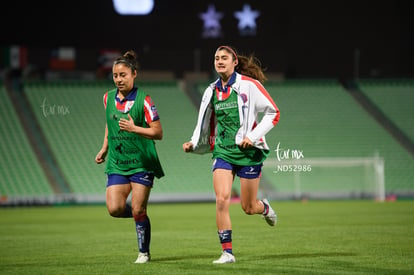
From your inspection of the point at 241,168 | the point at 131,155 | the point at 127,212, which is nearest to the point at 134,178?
the point at 131,155

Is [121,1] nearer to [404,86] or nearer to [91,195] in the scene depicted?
[91,195]

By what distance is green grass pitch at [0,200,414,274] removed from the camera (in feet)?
24.6

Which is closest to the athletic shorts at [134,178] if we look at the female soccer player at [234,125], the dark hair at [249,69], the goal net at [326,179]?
the female soccer player at [234,125]

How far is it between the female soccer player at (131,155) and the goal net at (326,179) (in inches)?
779

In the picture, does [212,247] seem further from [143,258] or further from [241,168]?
[241,168]

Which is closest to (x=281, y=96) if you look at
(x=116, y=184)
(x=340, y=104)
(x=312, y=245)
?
(x=340, y=104)

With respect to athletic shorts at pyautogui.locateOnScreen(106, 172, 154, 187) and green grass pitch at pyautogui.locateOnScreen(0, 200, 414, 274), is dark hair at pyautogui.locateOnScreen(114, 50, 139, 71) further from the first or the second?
green grass pitch at pyautogui.locateOnScreen(0, 200, 414, 274)

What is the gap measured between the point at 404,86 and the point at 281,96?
5.95m

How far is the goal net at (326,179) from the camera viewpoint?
28.4 m

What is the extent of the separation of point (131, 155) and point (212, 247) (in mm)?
2483

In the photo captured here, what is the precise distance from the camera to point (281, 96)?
32.2 metres

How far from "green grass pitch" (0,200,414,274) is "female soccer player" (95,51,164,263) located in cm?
57

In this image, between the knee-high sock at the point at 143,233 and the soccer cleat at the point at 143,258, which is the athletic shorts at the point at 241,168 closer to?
the knee-high sock at the point at 143,233

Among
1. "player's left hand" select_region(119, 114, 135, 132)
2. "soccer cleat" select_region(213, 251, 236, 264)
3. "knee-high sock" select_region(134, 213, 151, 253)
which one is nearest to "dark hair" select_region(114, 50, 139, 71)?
"player's left hand" select_region(119, 114, 135, 132)
